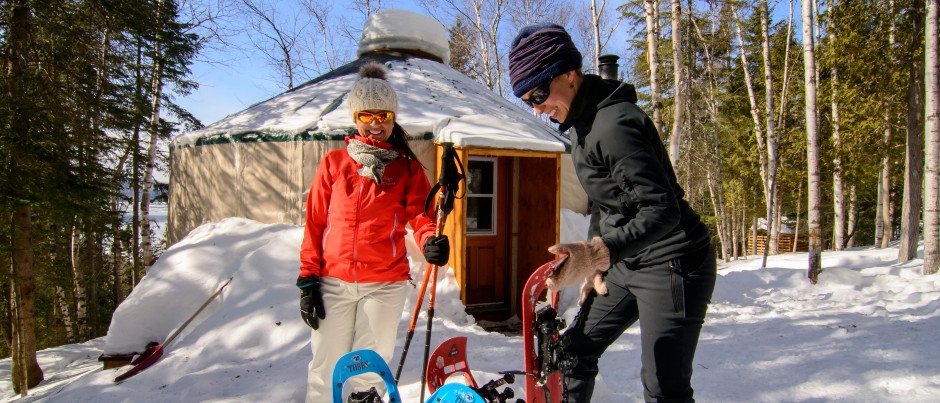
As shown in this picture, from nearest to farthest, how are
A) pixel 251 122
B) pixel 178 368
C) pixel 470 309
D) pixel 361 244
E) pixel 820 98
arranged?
pixel 361 244, pixel 178 368, pixel 470 309, pixel 251 122, pixel 820 98

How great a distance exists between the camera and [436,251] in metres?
2.07

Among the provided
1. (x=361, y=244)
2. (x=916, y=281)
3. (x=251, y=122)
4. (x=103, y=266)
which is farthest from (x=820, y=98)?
(x=103, y=266)

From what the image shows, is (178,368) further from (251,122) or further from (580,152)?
(580,152)

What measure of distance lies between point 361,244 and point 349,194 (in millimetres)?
227

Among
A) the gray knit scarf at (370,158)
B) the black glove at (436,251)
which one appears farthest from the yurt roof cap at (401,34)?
the black glove at (436,251)

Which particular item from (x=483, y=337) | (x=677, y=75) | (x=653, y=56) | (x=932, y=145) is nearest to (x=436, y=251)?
(x=483, y=337)

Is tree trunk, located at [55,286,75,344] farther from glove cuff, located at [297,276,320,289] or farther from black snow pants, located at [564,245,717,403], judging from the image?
black snow pants, located at [564,245,717,403]

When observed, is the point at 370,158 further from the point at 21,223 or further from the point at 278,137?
the point at 21,223

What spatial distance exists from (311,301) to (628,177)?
140 cm

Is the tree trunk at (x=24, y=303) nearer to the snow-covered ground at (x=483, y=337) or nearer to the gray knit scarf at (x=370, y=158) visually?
the snow-covered ground at (x=483, y=337)

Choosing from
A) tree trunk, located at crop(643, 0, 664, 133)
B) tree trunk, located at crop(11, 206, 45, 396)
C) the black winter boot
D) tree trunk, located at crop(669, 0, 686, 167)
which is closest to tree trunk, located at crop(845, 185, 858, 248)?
tree trunk, located at crop(669, 0, 686, 167)

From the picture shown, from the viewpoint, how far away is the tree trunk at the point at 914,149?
27.2 feet

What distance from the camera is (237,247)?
5098 mm

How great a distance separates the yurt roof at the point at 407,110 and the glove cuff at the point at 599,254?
3347mm
